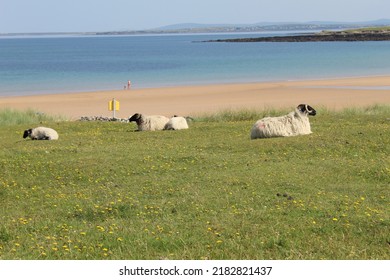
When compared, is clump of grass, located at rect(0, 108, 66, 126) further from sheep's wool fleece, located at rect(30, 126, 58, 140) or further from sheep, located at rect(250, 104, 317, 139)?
sheep, located at rect(250, 104, 317, 139)

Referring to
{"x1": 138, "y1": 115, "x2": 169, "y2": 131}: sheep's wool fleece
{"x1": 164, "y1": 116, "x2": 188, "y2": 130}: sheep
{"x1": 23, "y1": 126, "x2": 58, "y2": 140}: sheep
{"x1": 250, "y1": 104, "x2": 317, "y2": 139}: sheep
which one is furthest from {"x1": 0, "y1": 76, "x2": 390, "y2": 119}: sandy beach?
{"x1": 250, "y1": 104, "x2": 317, "y2": 139}: sheep

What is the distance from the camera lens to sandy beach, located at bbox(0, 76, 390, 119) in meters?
47.7

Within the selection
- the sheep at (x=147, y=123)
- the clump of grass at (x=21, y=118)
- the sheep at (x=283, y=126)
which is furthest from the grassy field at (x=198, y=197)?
the clump of grass at (x=21, y=118)

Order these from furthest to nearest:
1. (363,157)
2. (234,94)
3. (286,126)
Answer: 1. (234,94)
2. (286,126)
3. (363,157)

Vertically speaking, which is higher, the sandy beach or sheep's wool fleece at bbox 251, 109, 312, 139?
sheep's wool fleece at bbox 251, 109, 312, 139

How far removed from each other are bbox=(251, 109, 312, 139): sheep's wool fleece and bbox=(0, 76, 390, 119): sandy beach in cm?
1936

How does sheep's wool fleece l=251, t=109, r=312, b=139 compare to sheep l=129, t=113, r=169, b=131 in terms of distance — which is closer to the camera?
sheep's wool fleece l=251, t=109, r=312, b=139

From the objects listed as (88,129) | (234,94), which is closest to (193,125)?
(88,129)

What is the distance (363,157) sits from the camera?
19.1m

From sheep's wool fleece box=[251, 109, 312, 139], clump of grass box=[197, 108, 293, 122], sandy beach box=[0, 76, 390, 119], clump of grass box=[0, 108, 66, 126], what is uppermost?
sheep's wool fleece box=[251, 109, 312, 139]

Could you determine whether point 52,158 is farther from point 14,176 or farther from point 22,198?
point 22,198

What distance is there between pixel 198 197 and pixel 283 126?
10.1 metres

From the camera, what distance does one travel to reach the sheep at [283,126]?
23.2m

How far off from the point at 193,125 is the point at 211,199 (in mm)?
15895
